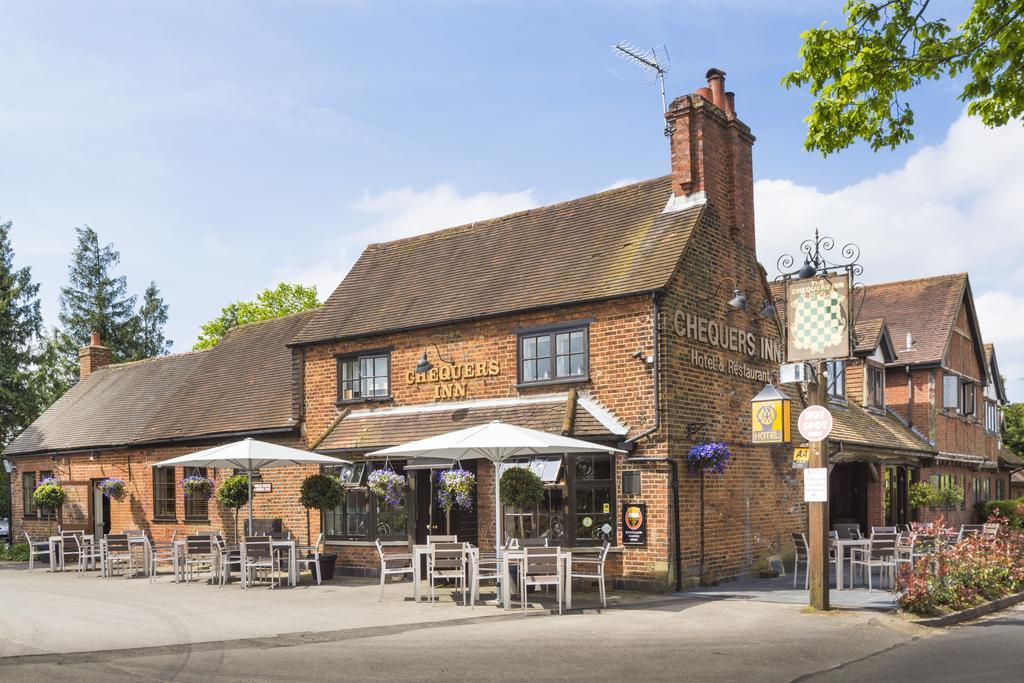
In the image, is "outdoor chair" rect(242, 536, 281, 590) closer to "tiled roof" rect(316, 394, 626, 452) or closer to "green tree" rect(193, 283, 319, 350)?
"tiled roof" rect(316, 394, 626, 452)

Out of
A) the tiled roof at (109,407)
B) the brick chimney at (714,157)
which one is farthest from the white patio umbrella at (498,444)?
the tiled roof at (109,407)

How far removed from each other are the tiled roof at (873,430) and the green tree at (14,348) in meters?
26.6

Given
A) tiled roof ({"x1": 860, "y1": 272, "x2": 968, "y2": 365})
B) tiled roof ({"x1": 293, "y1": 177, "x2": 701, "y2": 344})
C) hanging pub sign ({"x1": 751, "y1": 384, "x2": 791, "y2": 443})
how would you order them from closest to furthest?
hanging pub sign ({"x1": 751, "y1": 384, "x2": 791, "y2": 443}) → tiled roof ({"x1": 293, "y1": 177, "x2": 701, "y2": 344}) → tiled roof ({"x1": 860, "y1": 272, "x2": 968, "y2": 365})

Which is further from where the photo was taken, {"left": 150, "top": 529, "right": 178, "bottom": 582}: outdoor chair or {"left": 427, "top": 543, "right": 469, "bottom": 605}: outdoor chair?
{"left": 150, "top": 529, "right": 178, "bottom": 582}: outdoor chair

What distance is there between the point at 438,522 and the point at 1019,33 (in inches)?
514

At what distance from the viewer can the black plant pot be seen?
17719mm

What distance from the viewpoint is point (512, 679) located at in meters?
8.52

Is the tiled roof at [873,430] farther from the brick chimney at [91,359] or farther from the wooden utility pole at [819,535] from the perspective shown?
the brick chimney at [91,359]

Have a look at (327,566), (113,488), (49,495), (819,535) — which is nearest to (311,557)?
(327,566)

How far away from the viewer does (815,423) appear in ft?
42.4

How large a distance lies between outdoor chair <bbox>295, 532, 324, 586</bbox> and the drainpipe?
6.04m

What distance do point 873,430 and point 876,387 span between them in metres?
3.25

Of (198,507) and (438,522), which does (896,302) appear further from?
(198,507)

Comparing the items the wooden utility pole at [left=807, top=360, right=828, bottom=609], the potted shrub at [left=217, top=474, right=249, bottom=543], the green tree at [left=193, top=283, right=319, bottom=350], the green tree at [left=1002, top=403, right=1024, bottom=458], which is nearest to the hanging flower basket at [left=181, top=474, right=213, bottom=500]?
the potted shrub at [left=217, top=474, right=249, bottom=543]
